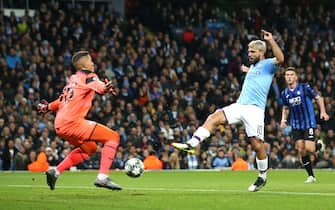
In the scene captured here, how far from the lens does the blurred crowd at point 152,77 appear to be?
30125 mm

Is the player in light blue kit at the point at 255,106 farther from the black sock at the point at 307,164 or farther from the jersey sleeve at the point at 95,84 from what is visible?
the black sock at the point at 307,164

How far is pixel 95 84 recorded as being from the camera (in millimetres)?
15039

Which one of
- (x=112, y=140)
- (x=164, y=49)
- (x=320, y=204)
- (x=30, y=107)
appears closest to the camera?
(x=320, y=204)

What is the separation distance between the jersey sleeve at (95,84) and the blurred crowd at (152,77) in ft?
45.2

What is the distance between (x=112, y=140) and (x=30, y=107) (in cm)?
1528

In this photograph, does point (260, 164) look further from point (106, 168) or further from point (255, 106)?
point (106, 168)

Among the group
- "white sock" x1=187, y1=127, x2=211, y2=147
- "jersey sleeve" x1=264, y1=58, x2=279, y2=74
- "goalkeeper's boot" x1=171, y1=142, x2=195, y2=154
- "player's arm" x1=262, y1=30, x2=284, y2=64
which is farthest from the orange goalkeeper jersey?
"jersey sleeve" x1=264, y1=58, x2=279, y2=74

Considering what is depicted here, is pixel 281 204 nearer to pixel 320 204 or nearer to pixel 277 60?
pixel 320 204

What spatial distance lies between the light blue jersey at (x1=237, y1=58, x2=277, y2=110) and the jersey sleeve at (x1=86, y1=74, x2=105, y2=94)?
2.73 m

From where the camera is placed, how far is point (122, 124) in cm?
3136

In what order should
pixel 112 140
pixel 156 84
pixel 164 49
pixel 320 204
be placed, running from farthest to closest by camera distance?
pixel 164 49 → pixel 156 84 → pixel 112 140 → pixel 320 204

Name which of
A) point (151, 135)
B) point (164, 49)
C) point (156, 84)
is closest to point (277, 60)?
point (151, 135)

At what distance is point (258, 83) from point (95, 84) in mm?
3060

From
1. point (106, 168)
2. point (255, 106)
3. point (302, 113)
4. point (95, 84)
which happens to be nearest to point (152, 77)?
point (302, 113)
